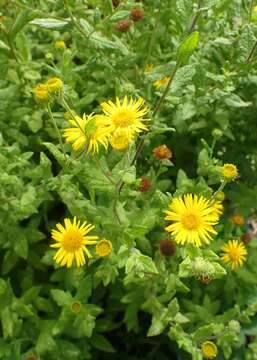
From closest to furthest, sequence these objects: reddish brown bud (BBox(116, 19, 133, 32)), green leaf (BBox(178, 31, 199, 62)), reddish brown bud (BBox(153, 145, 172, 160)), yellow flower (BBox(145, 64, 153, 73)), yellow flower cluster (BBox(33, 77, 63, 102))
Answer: green leaf (BBox(178, 31, 199, 62)) < yellow flower cluster (BBox(33, 77, 63, 102)) < reddish brown bud (BBox(153, 145, 172, 160)) < reddish brown bud (BBox(116, 19, 133, 32)) < yellow flower (BBox(145, 64, 153, 73))

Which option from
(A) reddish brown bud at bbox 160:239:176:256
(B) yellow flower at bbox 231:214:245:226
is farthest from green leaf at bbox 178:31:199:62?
(B) yellow flower at bbox 231:214:245:226

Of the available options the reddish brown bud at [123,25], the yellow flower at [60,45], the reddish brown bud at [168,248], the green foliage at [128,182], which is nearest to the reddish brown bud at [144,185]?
the green foliage at [128,182]

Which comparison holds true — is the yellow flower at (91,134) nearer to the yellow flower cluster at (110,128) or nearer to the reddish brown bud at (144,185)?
the yellow flower cluster at (110,128)

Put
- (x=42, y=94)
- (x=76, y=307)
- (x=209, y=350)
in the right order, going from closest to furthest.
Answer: (x=42, y=94) < (x=209, y=350) < (x=76, y=307)

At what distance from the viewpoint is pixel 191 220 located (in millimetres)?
1363

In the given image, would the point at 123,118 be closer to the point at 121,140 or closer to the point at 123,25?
the point at 121,140

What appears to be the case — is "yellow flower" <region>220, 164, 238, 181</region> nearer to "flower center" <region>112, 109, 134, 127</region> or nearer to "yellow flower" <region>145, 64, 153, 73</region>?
"flower center" <region>112, 109, 134, 127</region>

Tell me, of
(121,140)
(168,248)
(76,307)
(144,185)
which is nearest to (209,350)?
(168,248)

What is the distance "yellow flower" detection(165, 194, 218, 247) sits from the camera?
1.34 meters

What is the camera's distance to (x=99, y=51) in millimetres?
1802

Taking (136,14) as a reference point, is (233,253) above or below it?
below

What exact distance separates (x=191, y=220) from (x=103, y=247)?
0.26 metres

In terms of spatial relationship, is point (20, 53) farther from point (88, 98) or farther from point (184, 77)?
point (184, 77)

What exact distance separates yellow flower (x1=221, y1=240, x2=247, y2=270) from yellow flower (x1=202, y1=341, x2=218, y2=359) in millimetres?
360
